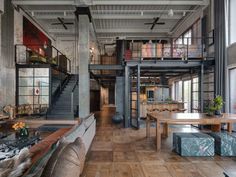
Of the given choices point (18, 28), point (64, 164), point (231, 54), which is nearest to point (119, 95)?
point (18, 28)

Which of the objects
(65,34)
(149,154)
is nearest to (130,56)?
(149,154)

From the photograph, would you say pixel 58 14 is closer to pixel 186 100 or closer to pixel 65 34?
pixel 65 34

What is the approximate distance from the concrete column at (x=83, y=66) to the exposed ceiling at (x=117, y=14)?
867 mm

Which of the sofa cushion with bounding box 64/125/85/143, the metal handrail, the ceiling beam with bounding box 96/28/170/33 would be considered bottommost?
the sofa cushion with bounding box 64/125/85/143

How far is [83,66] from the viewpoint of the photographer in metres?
9.00

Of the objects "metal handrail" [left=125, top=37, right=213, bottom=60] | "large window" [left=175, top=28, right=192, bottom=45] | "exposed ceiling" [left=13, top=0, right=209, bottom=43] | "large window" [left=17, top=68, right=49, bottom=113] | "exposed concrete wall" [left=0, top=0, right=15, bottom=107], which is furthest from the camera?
"large window" [left=175, top=28, right=192, bottom=45]

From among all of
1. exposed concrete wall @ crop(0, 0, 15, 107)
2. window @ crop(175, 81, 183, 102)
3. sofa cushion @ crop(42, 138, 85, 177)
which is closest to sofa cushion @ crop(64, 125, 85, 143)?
sofa cushion @ crop(42, 138, 85, 177)

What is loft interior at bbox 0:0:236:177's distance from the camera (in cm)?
390

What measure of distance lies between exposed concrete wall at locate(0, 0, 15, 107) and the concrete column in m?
2.90

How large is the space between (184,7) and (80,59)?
5426 millimetres

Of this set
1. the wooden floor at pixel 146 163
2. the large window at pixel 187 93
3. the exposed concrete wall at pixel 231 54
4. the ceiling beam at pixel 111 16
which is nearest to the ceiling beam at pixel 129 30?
the ceiling beam at pixel 111 16

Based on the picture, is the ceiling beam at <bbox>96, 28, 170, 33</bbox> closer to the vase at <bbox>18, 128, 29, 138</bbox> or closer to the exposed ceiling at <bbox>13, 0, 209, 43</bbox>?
the exposed ceiling at <bbox>13, 0, 209, 43</bbox>

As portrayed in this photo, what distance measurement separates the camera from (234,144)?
4410 mm

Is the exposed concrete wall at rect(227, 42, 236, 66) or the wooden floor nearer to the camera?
the wooden floor
